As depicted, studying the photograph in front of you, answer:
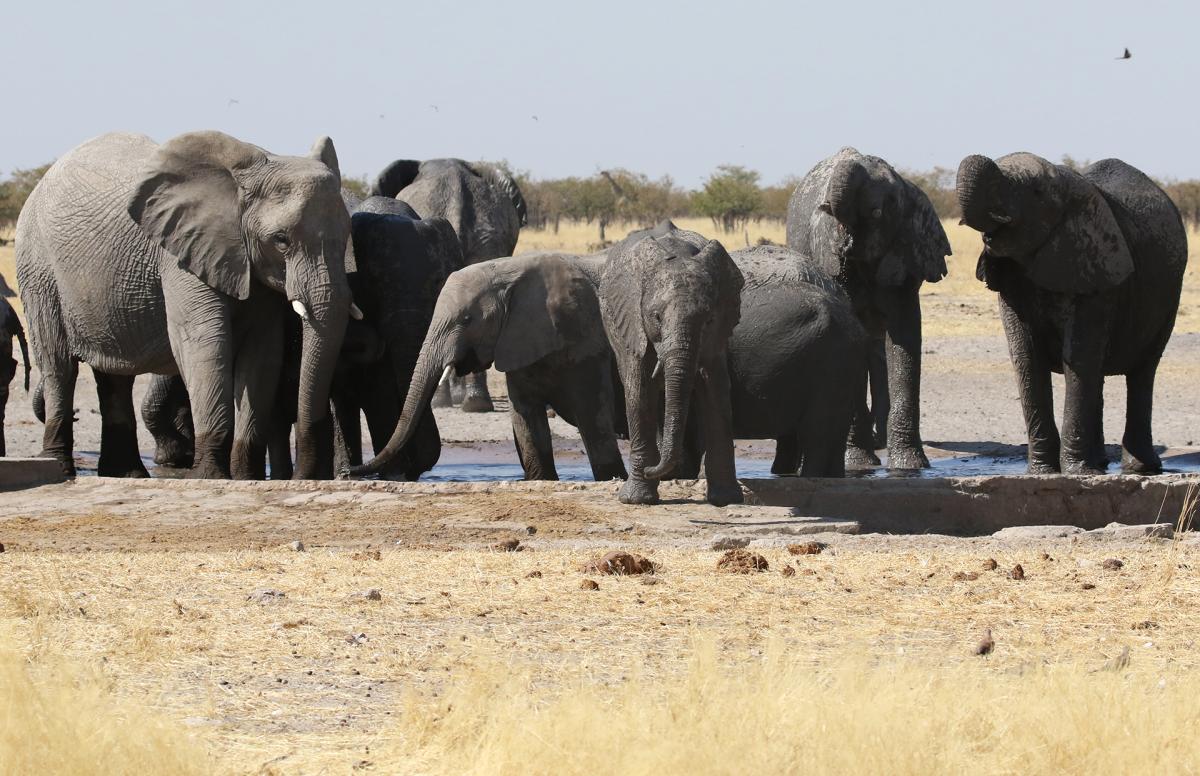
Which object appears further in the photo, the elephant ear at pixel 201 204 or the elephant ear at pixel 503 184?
the elephant ear at pixel 503 184

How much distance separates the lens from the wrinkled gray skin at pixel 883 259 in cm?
1452

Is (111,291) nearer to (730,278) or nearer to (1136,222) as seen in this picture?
(730,278)

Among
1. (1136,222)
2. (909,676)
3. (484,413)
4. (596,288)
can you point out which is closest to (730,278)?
(596,288)

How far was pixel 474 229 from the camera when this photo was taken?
61.9 ft

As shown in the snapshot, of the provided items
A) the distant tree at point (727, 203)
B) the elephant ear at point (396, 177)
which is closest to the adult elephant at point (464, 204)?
the elephant ear at point (396, 177)

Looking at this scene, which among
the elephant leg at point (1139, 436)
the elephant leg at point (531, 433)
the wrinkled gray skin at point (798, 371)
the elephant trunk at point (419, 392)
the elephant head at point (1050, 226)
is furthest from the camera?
the elephant leg at point (1139, 436)

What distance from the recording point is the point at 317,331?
1193 centimetres

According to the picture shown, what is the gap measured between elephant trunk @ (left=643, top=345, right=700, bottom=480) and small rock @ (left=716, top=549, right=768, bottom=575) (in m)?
1.41

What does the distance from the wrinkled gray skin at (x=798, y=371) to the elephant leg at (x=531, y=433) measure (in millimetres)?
907

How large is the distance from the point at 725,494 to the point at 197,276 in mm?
3815

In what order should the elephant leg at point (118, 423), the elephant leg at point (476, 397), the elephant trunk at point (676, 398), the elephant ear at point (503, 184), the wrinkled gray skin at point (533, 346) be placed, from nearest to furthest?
the elephant trunk at point (676, 398) < the wrinkled gray skin at point (533, 346) < the elephant leg at point (118, 423) < the elephant leg at point (476, 397) < the elephant ear at point (503, 184)

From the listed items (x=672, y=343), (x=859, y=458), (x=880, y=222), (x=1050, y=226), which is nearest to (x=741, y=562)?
(x=672, y=343)

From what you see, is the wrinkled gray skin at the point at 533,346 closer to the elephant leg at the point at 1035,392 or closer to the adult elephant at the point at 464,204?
the elephant leg at the point at 1035,392

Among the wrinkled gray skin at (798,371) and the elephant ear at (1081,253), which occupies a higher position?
the elephant ear at (1081,253)
